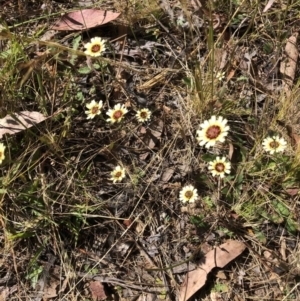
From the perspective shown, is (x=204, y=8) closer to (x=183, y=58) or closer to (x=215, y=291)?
(x=183, y=58)

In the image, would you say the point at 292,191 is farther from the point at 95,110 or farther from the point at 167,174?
the point at 95,110

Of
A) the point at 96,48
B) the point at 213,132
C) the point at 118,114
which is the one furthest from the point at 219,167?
the point at 96,48

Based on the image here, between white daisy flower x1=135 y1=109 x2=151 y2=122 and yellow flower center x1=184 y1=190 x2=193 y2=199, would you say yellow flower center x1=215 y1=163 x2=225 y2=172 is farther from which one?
white daisy flower x1=135 y1=109 x2=151 y2=122

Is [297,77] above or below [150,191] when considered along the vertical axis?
above

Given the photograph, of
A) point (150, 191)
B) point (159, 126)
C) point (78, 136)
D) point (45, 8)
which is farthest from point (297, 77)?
point (45, 8)

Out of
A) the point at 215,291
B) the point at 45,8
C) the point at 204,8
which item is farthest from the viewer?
the point at 45,8

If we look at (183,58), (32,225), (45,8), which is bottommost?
(32,225)

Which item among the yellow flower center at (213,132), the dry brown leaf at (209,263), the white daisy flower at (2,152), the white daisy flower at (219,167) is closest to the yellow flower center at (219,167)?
the white daisy flower at (219,167)
